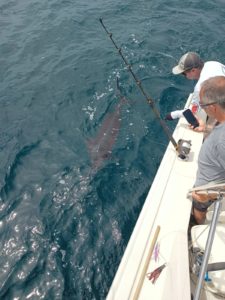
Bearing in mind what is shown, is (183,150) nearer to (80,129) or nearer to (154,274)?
(154,274)

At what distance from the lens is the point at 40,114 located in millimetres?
7305

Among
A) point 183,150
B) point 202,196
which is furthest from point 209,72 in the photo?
point 202,196

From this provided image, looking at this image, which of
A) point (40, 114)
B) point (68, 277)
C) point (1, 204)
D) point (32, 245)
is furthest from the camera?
point (40, 114)

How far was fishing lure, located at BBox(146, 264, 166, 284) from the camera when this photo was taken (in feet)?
9.43

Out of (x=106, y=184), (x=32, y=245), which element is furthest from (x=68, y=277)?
(x=106, y=184)

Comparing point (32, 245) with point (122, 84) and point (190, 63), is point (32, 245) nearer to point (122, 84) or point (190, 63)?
point (190, 63)

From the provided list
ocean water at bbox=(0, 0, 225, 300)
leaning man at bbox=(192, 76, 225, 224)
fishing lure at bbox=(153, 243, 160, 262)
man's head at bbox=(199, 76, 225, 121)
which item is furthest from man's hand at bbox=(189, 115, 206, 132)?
fishing lure at bbox=(153, 243, 160, 262)

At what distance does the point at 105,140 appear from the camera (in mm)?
6340

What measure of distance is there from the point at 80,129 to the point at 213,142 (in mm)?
4062

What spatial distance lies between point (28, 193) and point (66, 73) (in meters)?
4.43

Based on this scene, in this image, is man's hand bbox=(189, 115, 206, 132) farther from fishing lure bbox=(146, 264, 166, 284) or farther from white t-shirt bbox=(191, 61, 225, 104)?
fishing lure bbox=(146, 264, 166, 284)

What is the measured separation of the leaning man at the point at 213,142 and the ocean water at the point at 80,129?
1740 millimetres

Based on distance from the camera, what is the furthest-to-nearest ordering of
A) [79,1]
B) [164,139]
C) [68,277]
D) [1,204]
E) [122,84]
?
[79,1] → [122,84] → [164,139] → [1,204] → [68,277]

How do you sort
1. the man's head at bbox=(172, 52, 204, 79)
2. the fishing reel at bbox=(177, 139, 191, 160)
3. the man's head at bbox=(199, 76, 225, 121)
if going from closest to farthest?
the man's head at bbox=(199, 76, 225, 121), the fishing reel at bbox=(177, 139, 191, 160), the man's head at bbox=(172, 52, 204, 79)
